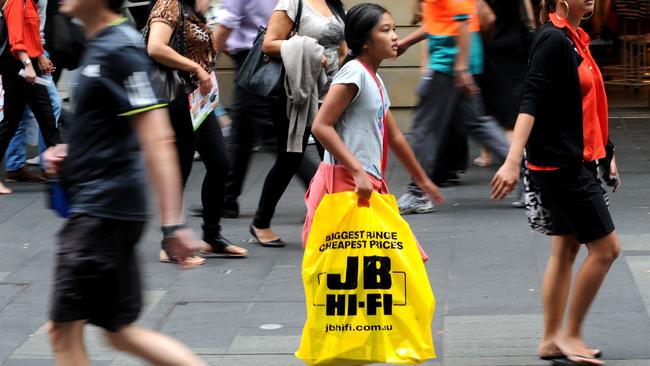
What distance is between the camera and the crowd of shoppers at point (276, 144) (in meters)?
4.09

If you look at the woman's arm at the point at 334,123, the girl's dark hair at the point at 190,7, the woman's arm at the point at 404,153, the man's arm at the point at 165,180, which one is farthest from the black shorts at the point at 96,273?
the girl's dark hair at the point at 190,7

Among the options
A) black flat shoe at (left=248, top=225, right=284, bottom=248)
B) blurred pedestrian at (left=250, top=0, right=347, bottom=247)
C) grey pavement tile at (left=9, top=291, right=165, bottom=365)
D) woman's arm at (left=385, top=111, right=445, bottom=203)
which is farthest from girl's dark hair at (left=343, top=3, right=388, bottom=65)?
black flat shoe at (left=248, top=225, right=284, bottom=248)

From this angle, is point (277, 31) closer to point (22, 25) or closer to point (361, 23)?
point (361, 23)

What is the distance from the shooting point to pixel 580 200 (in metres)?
4.93

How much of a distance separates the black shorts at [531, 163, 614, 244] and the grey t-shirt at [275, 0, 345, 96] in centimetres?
269

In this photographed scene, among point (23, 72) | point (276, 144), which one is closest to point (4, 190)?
point (23, 72)

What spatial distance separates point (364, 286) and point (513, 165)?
2.47ft

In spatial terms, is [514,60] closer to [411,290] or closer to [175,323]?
[175,323]

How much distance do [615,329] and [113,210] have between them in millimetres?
2626

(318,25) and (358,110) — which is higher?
(358,110)

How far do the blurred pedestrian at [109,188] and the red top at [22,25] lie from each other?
523 cm

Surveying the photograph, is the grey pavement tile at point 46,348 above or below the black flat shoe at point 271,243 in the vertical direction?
above

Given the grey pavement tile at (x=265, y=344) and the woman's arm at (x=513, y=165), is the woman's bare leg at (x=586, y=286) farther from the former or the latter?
the grey pavement tile at (x=265, y=344)

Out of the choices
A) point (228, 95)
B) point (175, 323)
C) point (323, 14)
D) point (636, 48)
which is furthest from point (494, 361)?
point (636, 48)
